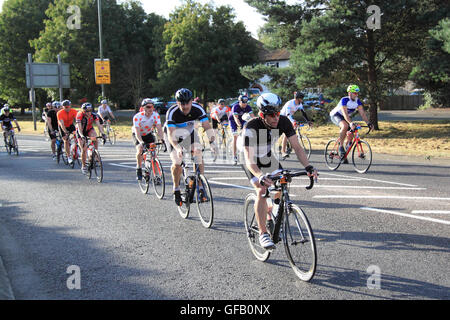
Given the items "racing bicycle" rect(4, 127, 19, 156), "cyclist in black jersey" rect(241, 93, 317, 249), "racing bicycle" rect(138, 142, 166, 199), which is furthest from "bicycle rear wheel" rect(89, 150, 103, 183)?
"racing bicycle" rect(4, 127, 19, 156)

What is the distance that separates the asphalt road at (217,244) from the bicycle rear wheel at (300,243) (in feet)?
0.46

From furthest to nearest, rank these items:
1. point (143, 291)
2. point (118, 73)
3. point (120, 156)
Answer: point (118, 73)
point (120, 156)
point (143, 291)

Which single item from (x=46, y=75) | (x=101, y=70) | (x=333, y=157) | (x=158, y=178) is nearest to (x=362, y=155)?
(x=333, y=157)

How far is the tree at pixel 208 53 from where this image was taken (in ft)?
120

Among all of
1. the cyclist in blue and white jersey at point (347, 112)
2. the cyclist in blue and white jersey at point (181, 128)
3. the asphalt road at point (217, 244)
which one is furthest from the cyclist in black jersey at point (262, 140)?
the cyclist in blue and white jersey at point (347, 112)

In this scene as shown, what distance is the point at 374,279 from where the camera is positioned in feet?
14.3

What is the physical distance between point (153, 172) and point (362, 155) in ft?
18.5

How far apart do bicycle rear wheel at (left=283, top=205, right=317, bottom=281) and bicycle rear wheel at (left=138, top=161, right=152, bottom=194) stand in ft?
16.4

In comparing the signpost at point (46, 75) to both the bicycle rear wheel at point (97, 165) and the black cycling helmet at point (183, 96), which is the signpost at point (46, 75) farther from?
the black cycling helmet at point (183, 96)

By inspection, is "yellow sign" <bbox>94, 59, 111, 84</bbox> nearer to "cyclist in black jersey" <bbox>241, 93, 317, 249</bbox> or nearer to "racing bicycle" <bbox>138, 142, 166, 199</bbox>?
"racing bicycle" <bbox>138, 142, 166, 199</bbox>

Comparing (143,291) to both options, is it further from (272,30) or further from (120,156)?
(272,30)
